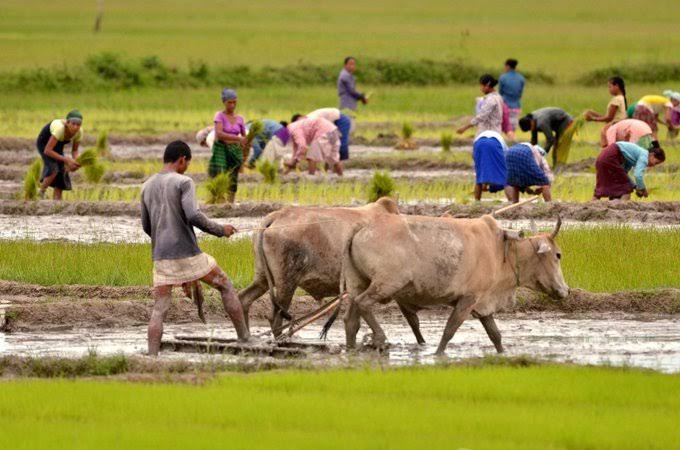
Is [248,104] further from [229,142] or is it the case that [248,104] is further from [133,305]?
[133,305]

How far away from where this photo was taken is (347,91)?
2922 centimetres

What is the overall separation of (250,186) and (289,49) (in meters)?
34.1

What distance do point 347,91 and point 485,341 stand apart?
1742 cm

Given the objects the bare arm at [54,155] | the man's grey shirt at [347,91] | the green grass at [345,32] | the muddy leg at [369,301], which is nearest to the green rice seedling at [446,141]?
the man's grey shirt at [347,91]

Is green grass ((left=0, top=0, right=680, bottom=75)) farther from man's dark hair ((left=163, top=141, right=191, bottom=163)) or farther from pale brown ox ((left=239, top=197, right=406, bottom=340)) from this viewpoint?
man's dark hair ((left=163, top=141, right=191, bottom=163))

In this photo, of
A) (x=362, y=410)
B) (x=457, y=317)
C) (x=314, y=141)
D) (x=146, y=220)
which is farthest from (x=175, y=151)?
(x=314, y=141)

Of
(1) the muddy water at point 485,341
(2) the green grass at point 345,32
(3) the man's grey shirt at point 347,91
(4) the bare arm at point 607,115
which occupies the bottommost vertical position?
(1) the muddy water at point 485,341

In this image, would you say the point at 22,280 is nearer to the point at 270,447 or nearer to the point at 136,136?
the point at 270,447

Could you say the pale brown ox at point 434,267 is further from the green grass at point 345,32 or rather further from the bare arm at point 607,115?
the green grass at point 345,32

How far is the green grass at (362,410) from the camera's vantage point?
7.96 m

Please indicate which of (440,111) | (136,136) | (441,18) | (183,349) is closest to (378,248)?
(183,349)

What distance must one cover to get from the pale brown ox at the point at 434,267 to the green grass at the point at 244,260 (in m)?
2.39

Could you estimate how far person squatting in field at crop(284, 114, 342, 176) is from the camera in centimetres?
2259

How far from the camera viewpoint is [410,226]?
36.9 ft
